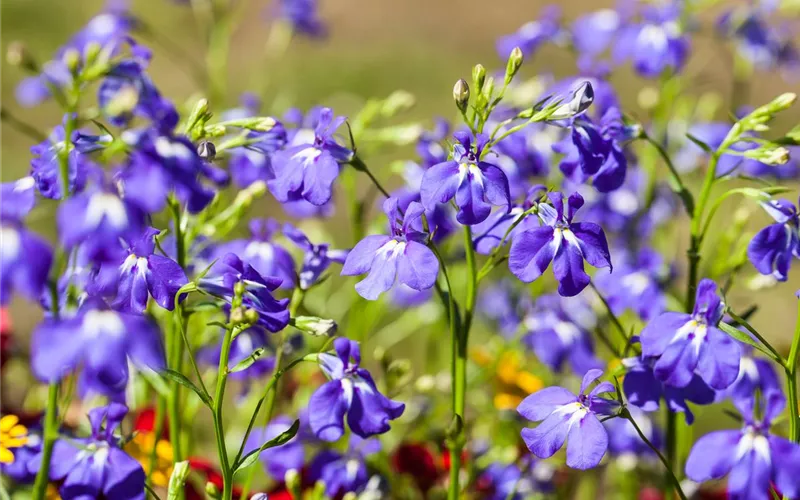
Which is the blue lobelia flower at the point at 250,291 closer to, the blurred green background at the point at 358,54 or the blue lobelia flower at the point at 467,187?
the blue lobelia flower at the point at 467,187

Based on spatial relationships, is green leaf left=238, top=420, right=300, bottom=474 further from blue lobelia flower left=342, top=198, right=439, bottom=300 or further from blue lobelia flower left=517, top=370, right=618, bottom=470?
blue lobelia flower left=517, top=370, right=618, bottom=470

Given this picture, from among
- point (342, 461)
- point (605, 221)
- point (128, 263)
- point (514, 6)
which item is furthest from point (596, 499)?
point (514, 6)

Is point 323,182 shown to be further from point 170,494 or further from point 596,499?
point 596,499

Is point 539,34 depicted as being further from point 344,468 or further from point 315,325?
point 315,325

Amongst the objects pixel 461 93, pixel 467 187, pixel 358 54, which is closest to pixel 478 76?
pixel 461 93

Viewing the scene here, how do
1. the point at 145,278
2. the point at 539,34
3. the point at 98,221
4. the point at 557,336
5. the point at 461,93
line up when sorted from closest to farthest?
the point at 98,221
the point at 145,278
the point at 461,93
the point at 557,336
the point at 539,34

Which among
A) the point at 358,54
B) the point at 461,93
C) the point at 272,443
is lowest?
the point at 358,54
